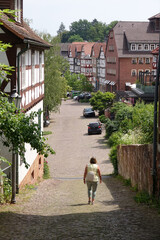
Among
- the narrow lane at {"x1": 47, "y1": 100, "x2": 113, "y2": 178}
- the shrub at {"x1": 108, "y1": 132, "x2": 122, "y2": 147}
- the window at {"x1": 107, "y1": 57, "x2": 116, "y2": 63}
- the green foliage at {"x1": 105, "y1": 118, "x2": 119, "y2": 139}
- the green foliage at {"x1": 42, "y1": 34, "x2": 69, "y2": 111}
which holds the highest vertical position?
the window at {"x1": 107, "y1": 57, "x2": 116, "y2": 63}

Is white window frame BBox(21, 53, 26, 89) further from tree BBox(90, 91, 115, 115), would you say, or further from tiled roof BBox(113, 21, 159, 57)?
tiled roof BBox(113, 21, 159, 57)

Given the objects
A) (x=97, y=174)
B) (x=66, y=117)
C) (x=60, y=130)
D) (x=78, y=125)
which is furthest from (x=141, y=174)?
(x=66, y=117)

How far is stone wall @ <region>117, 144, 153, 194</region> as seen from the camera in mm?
13205

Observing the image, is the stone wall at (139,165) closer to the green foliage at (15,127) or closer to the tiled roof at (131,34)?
the green foliage at (15,127)

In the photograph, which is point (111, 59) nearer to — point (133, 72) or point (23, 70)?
point (133, 72)

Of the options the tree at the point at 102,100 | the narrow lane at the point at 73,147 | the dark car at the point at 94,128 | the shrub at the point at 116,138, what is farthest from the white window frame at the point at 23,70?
the tree at the point at 102,100

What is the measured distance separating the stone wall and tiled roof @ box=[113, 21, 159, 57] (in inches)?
2360

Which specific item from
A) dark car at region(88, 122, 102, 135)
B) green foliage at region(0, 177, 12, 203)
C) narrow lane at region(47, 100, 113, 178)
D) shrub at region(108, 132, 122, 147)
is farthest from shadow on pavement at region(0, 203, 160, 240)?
dark car at region(88, 122, 102, 135)

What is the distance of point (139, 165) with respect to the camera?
1514cm

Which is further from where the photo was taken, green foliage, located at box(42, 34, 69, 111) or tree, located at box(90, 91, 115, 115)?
tree, located at box(90, 91, 115, 115)

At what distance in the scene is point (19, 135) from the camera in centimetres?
1055

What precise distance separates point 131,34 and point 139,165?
2620 inches

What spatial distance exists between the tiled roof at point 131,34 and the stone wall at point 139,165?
59.9 metres

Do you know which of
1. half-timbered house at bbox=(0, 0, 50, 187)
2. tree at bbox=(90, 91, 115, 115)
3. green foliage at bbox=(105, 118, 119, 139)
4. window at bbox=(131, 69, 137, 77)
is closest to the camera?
half-timbered house at bbox=(0, 0, 50, 187)
